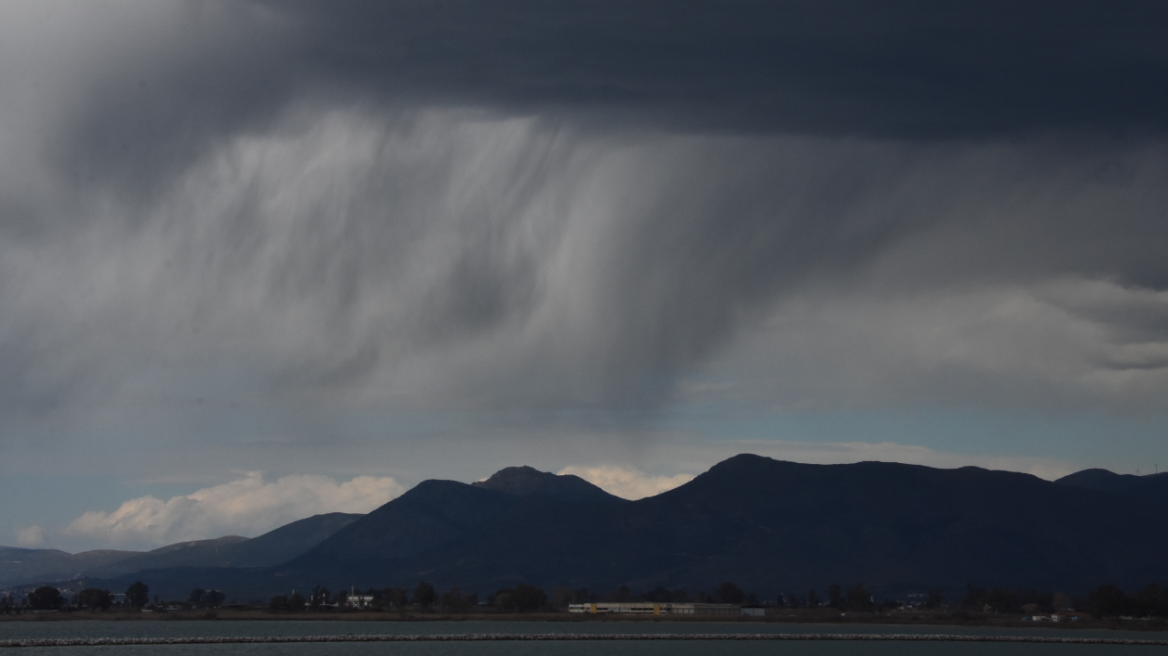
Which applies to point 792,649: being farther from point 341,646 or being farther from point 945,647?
point 341,646

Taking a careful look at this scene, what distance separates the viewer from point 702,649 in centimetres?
16938

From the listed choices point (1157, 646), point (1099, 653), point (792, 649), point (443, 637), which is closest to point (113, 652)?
point (443, 637)

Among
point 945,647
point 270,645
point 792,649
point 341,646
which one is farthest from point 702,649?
point 270,645

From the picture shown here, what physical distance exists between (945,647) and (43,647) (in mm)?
131752

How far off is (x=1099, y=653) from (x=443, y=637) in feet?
320

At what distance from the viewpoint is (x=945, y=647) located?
18012 centimetres

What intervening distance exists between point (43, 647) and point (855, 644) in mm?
119639

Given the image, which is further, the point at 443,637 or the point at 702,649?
the point at 443,637

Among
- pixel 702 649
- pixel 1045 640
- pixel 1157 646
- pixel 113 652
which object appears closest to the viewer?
pixel 113 652

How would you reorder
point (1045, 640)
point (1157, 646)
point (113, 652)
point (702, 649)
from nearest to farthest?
1. point (113, 652)
2. point (702, 649)
3. point (1157, 646)
4. point (1045, 640)

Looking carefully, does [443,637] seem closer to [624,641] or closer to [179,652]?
[624,641]

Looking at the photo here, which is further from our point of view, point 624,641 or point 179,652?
point 624,641

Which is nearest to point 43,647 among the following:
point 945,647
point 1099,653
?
point 945,647

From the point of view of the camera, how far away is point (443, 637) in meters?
190
